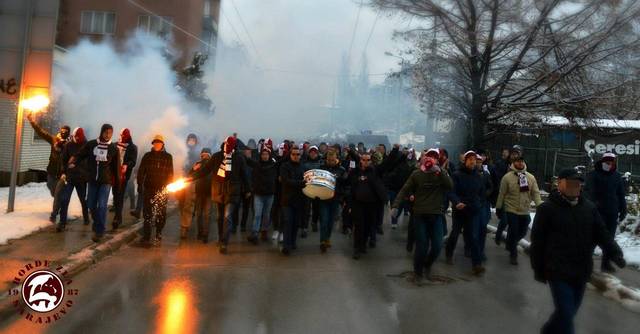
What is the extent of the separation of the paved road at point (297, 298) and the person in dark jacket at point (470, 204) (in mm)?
339

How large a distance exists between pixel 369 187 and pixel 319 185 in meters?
0.73

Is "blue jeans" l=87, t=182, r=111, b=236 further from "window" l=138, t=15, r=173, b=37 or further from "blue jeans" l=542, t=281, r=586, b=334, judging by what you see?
"window" l=138, t=15, r=173, b=37

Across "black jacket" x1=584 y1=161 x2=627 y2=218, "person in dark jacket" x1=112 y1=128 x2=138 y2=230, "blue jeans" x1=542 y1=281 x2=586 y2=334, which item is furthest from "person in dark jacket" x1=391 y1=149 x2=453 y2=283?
"person in dark jacket" x1=112 y1=128 x2=138 y2=230

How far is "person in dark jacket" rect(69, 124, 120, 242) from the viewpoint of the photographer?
805cm

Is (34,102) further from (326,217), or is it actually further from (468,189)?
(468,189)

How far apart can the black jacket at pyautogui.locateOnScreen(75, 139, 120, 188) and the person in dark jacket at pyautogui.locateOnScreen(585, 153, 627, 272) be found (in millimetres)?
6875

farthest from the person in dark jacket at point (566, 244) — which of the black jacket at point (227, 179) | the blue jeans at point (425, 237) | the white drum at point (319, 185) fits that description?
the black jacket at point (227, 179)

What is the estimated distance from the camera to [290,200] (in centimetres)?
829

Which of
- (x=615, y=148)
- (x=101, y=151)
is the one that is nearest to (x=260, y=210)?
(x=101, y=151)

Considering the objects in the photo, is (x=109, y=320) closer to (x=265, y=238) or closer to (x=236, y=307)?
(x=236, y=307)

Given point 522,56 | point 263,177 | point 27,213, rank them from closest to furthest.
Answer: point 263,177 → point 27,213 → point 522,56

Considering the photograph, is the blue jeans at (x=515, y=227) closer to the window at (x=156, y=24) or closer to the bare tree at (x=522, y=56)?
the bare tree at (x=522, y=56)

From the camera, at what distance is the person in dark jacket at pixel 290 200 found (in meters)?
8.23

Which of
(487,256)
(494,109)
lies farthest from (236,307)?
(494,109)
